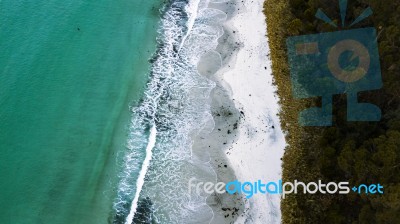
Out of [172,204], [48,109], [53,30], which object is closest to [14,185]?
[48,109]

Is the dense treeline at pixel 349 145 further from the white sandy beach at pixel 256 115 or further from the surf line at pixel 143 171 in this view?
the surf line at pixel 143 171

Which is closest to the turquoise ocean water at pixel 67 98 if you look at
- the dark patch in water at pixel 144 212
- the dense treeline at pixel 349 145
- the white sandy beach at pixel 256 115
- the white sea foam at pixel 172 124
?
the white sea foam at pixel 172 124

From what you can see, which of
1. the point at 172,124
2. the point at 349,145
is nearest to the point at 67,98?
the point at 172,124

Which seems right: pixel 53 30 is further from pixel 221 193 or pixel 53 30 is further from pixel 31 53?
pixel 221 193

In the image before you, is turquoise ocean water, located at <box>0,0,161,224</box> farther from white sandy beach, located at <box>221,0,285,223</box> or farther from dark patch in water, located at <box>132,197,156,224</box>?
white sandy beach, located at <box>221,0,285,223</box>

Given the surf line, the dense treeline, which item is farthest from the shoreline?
the surf line

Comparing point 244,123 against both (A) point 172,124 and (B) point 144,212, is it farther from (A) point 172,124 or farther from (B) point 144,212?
(B) point 144,212
